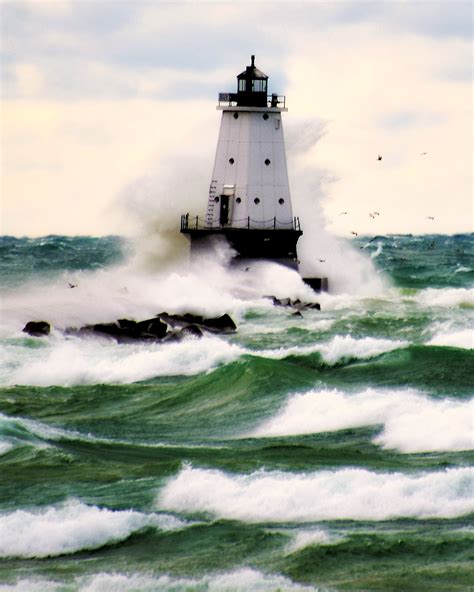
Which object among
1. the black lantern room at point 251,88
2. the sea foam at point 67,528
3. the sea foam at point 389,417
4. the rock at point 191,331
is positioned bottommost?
the sea foam at point 67,528

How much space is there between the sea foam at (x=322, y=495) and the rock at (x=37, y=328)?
61.6ft

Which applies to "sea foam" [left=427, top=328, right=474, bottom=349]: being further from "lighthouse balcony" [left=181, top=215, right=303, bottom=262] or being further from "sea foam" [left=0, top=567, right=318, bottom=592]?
"sea foam" [left=0, top=567, right=318, bottom=592]

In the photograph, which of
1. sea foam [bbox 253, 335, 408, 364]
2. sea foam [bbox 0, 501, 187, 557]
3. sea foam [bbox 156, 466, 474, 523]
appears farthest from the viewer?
sea foam [bbox 253, 335, 408, 364]

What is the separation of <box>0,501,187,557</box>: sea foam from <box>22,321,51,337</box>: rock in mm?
19785

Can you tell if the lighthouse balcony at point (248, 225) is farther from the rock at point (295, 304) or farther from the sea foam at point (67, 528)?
the sea foam at point (67, 528)

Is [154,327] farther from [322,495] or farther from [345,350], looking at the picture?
[322,495]

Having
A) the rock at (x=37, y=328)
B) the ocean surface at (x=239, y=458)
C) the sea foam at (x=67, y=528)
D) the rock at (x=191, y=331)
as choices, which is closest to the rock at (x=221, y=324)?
the ocean surface at (x=239, y=458)

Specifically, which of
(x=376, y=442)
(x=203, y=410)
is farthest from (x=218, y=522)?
(x=203, y=410)

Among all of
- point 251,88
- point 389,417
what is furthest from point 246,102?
point 389,417

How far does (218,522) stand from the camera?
16.5m

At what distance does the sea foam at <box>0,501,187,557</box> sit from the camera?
15.6m

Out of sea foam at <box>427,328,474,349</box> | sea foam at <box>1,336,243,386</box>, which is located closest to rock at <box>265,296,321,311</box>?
sea foam at <box>427,328,474,349</box>

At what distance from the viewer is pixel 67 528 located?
52.7 ft

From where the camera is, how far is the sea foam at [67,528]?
15609 millimetres
